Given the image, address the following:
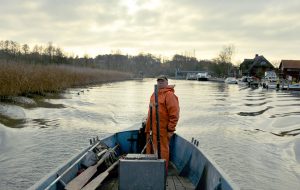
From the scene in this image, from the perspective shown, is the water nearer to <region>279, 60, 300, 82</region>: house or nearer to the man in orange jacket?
the man in orange jacket

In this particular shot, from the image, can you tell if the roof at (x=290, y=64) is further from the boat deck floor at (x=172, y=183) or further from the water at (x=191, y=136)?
the boat deck floor at (x=172, y=183)

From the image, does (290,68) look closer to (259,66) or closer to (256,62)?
(259,66)

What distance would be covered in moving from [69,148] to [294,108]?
19889mm

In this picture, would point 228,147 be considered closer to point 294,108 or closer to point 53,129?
point 53,129

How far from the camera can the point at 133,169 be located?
5.75 metres

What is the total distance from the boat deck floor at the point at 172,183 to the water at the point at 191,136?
85 centimetres

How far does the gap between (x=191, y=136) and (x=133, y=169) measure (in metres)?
11.3

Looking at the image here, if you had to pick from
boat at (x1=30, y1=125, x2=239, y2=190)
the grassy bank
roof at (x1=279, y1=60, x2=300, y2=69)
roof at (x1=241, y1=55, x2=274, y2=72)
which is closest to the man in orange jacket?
boat at (x1=30, y1=125, x2=239, y2=190)

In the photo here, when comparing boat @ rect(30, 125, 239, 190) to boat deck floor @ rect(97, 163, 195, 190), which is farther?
boat deck floor @ rect(97, 163, 195, 190)

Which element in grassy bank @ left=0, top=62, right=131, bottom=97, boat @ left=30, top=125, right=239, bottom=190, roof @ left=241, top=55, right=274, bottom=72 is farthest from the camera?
roof @ left=241, top=55, right=274, bottom=72

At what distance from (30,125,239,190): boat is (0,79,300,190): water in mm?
830

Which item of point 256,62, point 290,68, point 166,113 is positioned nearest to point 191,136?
point 166,113

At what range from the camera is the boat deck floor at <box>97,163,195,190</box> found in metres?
7.03

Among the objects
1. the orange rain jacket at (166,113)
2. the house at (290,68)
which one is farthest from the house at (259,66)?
the orange rain jacket at (166,113)
